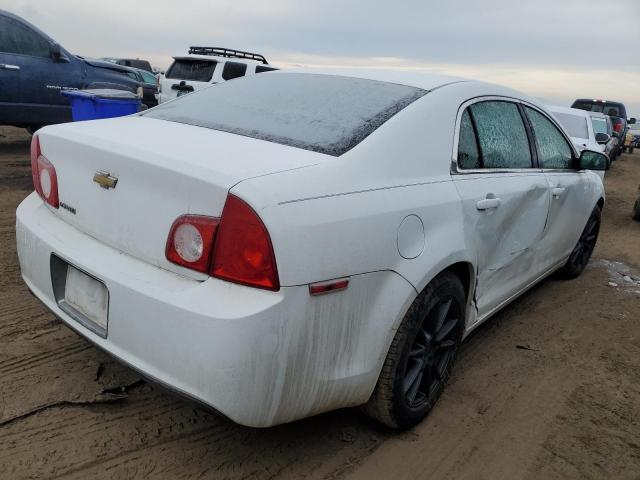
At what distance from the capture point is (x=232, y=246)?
1783 mm

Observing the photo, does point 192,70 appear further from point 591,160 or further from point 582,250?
point 591,160

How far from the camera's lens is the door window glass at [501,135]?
2.86 m

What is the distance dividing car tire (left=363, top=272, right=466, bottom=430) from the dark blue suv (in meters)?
7.71

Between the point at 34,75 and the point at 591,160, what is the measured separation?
302 inches

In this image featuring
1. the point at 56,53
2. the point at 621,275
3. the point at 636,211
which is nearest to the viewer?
the point at 621,275

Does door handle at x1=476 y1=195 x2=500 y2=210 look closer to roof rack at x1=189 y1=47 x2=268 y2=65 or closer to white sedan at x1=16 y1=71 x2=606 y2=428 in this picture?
white sedan at x1=16 y1=71 x2=606 y2=428

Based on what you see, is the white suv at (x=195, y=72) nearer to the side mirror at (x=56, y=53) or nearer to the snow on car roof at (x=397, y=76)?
the side mirror at (x=56, y=53)

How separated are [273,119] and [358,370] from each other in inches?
46.0

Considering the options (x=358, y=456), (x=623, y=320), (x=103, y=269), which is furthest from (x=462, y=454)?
(x=623, y=320)

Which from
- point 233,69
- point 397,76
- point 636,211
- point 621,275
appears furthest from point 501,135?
point 233,69

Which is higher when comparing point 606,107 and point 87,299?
point 606,107

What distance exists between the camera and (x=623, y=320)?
4141 mm

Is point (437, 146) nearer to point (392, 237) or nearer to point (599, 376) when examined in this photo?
point (392, 237)

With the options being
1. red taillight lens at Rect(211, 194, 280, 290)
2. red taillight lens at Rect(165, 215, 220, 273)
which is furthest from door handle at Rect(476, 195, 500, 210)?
red taillight lens at Rect(165, 215, 220, 273)
